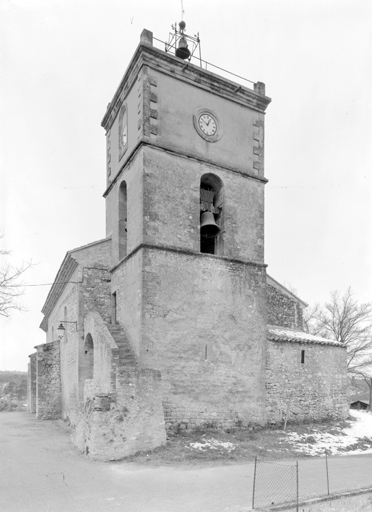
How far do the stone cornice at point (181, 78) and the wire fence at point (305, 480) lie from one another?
1261 cm

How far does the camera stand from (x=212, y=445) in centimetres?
1229

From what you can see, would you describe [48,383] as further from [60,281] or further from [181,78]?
[181,78]

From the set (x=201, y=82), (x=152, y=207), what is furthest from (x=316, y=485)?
(x=201, y=82)

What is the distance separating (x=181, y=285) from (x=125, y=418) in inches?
178

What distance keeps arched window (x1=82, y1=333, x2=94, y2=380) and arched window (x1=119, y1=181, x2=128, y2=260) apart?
3.38 meters

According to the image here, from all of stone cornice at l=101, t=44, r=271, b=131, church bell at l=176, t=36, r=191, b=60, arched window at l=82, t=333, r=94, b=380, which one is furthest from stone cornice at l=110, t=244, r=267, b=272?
church bell at l=176, t=36, r=191, b=60

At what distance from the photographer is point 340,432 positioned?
1484 centimetres

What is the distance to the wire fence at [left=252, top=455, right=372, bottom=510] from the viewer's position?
26.3 feet

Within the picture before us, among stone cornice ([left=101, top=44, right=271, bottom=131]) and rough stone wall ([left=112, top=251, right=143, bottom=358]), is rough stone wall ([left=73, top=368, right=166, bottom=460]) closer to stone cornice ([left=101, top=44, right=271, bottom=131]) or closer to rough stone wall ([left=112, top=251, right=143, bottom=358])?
rough stone wall ([left=112, top=251, right=143, bottom=358])

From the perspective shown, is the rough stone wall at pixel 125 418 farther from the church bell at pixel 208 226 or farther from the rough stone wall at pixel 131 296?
the church bell at pixel 208 226

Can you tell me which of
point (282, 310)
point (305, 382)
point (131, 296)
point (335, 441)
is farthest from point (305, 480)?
point (282, 310)

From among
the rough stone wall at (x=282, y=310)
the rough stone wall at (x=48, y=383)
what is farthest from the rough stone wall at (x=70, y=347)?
the rough stone wall at (x=282, y=310)

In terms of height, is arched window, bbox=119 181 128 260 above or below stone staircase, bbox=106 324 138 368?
above

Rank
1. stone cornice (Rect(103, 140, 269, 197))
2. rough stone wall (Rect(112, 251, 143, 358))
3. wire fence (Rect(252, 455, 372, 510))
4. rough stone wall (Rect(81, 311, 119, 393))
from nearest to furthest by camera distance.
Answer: wire fence (Rect(252, 455, 372, 510)) < rough stone wall (Rect(81, 311, 119, 393)) < rough stone wall (Rect(112, 251, 143, 358)) < stone cornice (Rect(103, 140, 269, 197))
